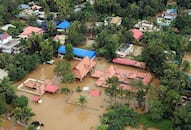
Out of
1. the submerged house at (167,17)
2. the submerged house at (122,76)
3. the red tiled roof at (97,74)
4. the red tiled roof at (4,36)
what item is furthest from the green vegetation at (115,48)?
the red tiled roof at (97,74)

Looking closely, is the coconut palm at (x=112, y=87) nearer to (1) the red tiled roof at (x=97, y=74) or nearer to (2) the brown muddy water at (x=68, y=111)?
(2) the brown muddy water at (x=68, y=111)

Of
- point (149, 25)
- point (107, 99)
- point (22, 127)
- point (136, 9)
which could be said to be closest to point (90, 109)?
point (107, 99)

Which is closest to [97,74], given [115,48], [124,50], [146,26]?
[115,48]

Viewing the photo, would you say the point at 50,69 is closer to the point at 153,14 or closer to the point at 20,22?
the point at 20,22

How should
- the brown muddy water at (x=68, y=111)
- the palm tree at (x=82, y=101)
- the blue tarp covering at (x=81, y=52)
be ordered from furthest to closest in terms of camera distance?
the blue tarp covering at (x=81, y=52)
the palm tree at (x=82, y=101)
the brown muddy water at (x=68, y=111)

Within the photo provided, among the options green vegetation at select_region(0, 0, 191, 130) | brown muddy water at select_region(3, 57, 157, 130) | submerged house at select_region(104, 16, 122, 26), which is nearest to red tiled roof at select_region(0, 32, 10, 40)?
green vegetation at select_region(0, 0, 191, 130)

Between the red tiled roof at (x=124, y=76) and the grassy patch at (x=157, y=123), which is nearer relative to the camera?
the grassy patch at (x=157, y=123)

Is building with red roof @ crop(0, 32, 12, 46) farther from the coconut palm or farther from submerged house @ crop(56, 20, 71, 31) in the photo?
the coconut palm
